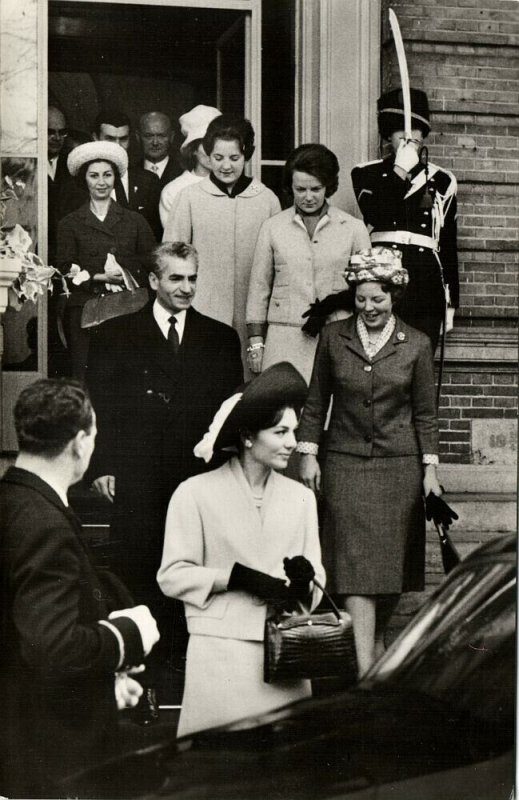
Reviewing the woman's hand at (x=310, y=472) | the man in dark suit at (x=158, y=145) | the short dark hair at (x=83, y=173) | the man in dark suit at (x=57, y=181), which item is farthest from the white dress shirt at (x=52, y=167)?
→ the woman's hand at (x=310, y=472)

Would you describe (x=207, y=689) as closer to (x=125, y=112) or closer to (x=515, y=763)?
(x=515, y=763)

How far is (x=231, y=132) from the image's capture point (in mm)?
5816

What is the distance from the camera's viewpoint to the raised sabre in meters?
5.73

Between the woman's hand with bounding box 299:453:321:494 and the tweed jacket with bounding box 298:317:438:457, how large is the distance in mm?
79

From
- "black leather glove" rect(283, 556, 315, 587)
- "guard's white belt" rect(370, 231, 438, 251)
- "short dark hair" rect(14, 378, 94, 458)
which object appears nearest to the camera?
"short dark hair" rect(14, 378, 94, 458)

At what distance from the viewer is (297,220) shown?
19.1 ft

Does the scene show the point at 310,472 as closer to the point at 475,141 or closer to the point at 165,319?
the point at 165,319

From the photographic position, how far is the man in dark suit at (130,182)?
5770mm

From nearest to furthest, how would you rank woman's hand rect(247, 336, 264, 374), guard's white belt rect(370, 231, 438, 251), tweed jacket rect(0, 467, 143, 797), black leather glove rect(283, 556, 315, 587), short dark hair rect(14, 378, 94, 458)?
tweed jacket rect(0, 467, 143, 797) → short dark hair rect(14, 378, 94, 458) → black leather glove rect(283, 556, 315, 587) → woman's hand rect(247, 336, 264, 374) → guard's white belt rect(370, 231, 438, 251)

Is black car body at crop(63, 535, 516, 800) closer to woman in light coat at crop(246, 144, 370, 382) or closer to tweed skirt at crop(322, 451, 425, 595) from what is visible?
tweed skirt at crop(322, 451, 425, 595)

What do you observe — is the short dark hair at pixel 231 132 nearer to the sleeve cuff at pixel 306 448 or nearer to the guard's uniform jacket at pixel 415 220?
the guard's uniform jacket at pixel 415 220

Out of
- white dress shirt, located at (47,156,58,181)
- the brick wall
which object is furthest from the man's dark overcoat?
the brick wall

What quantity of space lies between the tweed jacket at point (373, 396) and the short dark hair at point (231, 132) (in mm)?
882

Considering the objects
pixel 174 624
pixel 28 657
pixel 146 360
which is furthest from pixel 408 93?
pixel 28 657
